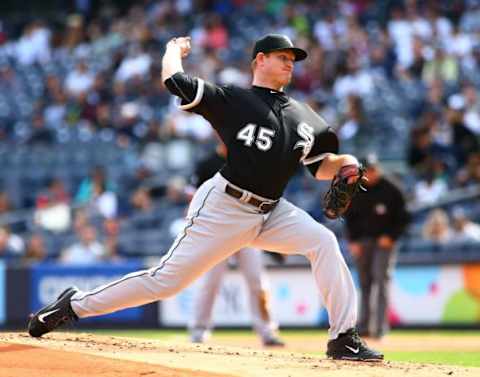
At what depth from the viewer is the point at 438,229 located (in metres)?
15.4

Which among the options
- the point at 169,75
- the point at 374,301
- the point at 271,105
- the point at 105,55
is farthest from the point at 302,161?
the point at 105,55

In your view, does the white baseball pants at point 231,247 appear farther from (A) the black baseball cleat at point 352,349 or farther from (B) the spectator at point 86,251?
(B) the spectator at point 86,251

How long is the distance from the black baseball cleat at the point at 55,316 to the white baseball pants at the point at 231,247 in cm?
34

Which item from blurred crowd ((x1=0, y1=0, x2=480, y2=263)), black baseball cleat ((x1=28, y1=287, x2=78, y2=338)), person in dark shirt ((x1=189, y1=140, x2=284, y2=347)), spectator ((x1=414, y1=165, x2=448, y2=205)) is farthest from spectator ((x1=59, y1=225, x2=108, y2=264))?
black baseball cleat ((x1=28, y1=287, x2=78, y2=338))

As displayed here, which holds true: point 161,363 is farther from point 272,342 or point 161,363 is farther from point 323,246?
point 272,342

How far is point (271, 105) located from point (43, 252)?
10.3m

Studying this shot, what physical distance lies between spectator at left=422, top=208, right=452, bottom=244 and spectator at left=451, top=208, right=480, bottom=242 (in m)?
0.10

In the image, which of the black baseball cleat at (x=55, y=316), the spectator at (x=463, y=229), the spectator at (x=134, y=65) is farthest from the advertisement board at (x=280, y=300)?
the black baseball cleat at (x=55, y=316)

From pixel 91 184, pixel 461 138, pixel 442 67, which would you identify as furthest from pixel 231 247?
pixel 91 184

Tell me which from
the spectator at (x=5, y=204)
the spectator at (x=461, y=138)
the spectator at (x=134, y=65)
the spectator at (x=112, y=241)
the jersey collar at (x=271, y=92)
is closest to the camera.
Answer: the jersey collar at (x=271, y=92)

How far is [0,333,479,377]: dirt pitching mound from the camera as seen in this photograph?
21.4 ft

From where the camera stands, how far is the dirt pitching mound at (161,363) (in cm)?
654

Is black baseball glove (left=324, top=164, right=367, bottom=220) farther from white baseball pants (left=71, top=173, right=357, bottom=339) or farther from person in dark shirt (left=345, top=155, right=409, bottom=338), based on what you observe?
person in dark shirt (left=345, top=155, right=409, bottom=338)

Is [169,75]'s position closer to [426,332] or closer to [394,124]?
[426,332]
